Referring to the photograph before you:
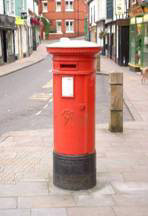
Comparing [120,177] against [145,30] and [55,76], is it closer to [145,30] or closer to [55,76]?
[55,76]

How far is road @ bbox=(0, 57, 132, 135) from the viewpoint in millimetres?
10259

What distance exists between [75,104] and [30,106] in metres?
7.81

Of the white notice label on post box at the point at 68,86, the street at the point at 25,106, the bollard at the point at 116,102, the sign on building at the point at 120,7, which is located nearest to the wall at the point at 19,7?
the sign on building at the point at 120,7

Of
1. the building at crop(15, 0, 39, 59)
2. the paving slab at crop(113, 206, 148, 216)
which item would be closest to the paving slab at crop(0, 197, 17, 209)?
the paving slab at crop(113, 206, 148, 216)

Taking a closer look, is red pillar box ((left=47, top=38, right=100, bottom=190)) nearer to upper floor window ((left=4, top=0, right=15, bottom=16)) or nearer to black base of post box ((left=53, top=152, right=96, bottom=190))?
black base of post box ((left=53, top=152, right=96, bottom=190))

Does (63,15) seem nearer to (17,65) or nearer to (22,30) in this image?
(22,30)

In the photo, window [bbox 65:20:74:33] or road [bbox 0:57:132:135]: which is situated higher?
window [bbox 65:20:74:33]

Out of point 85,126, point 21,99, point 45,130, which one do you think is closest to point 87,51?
point 85,126

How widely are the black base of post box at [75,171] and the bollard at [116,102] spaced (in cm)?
305

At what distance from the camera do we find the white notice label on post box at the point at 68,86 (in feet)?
17.3

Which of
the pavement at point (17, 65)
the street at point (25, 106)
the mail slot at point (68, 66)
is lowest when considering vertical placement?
the pavement at point (17, 65)

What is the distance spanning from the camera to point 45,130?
9.05 meters

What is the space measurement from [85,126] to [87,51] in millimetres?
888

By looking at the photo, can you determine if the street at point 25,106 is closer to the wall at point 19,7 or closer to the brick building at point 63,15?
the wall at point 19,7
